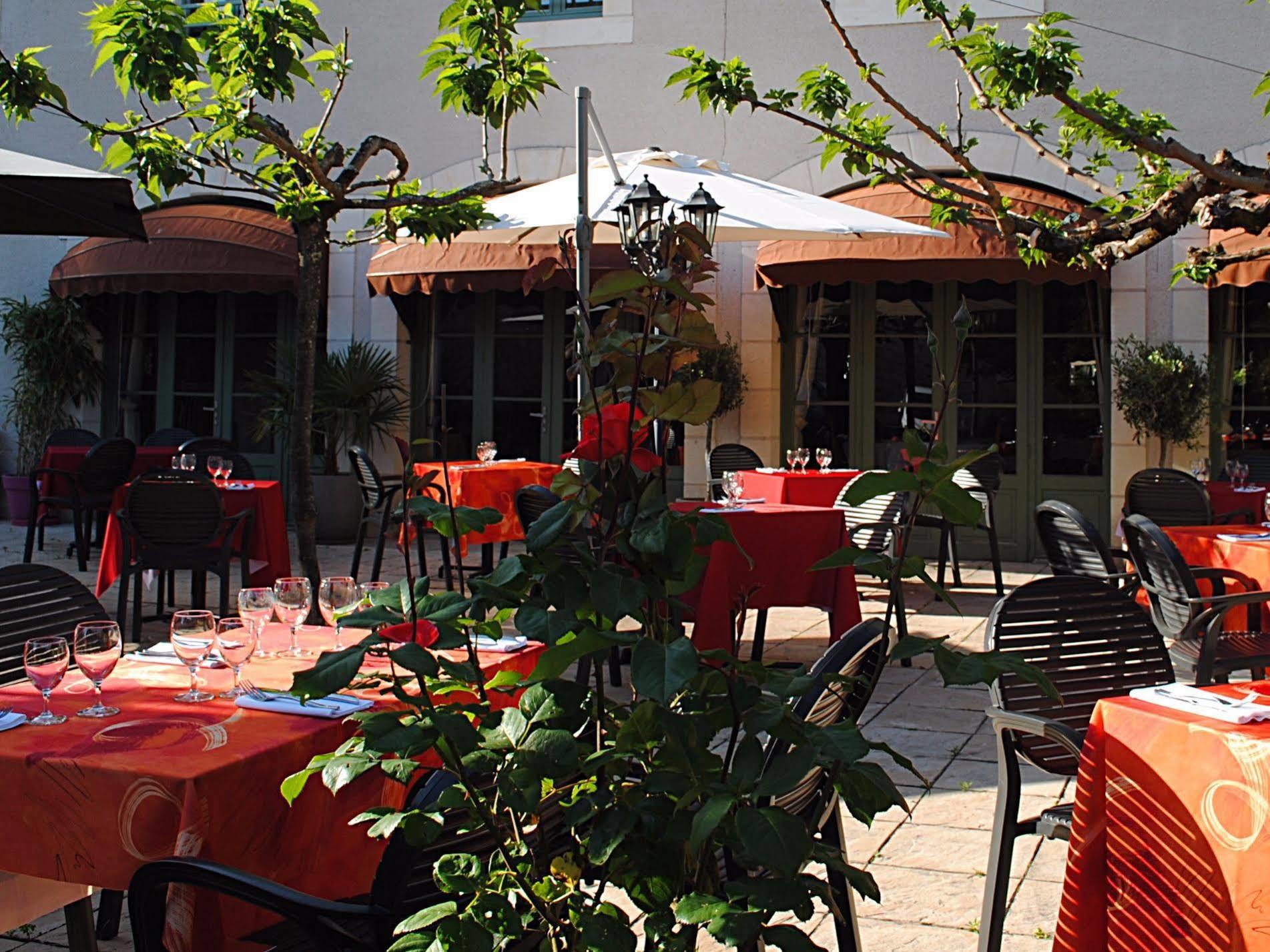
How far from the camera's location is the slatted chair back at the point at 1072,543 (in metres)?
5.25

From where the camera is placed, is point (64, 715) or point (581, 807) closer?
point (581, 807)

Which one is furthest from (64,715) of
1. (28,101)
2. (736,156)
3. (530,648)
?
(736,156)

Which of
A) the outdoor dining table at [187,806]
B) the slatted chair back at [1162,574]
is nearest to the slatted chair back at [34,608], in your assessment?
the outdoor dining table at [187,806]

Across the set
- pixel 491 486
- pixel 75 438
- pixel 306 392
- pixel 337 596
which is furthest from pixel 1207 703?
pixel 75 438

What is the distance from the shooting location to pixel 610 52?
11.9 m

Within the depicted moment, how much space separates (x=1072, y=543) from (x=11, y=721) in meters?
4.11

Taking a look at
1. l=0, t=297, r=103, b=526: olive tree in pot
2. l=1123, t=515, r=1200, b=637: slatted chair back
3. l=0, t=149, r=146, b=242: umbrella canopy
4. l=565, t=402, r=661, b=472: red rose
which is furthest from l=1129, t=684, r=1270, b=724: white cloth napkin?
l=0, t=297, r=103, b=526: olive tree in pot

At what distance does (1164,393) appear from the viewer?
9922 millimetres

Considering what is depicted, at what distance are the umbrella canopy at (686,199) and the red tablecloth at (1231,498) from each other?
2208 millimetres

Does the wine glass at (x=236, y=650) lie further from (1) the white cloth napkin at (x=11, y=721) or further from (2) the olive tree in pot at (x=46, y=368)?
(2) the olive tree in pot at (x=46, y=368)

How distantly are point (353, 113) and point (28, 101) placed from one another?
819 cm

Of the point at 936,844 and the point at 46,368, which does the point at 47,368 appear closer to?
the point at 46,368

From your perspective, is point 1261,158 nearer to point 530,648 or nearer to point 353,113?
point 353,113

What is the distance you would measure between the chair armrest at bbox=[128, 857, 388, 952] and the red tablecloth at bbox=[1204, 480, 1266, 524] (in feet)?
21.8
